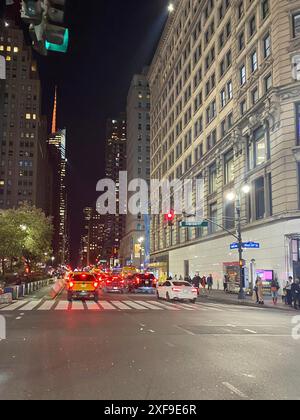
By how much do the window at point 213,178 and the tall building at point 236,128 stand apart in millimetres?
123

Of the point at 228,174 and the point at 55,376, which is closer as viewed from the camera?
the point at 55,376

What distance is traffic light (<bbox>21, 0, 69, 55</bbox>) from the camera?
6742 mm

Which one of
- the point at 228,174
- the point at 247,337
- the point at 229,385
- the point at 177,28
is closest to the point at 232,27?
the point at 228,174

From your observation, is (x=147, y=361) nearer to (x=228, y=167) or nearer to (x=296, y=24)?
(x=296, y=24)

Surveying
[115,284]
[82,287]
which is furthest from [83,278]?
[115,284]

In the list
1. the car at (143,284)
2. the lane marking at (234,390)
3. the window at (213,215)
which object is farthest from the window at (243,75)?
the lane marking at (234,390)

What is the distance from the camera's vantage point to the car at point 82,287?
2798 cm

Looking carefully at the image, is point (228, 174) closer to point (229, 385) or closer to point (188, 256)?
point (188, 256)

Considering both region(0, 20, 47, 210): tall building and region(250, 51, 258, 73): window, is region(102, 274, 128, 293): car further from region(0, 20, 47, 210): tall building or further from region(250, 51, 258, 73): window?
region(0, 20, 47, 210): tall building

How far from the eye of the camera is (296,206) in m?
33.1

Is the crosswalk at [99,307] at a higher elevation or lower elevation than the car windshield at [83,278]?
lower

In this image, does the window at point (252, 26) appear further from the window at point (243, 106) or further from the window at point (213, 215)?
the window at point (213, 215)
